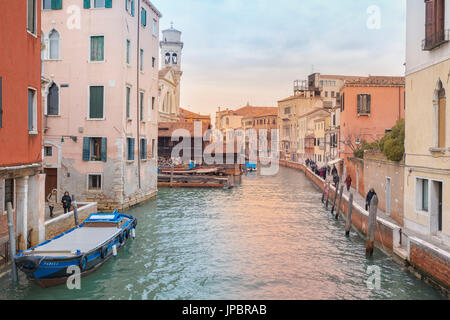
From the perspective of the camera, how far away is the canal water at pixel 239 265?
9531mm

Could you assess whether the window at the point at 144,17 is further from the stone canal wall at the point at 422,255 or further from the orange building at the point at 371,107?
the stone canal wall at the point at 422,255

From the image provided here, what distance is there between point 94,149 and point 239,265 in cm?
1017

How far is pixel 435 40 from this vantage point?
34.3 feet

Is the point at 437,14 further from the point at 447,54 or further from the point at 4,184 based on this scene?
the point at 4,184

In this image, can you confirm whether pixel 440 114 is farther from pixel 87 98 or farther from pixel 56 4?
pixel 56 4

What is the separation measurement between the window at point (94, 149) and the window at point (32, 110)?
811 centimetres

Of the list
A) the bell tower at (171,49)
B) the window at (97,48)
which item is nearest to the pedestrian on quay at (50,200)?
the window at (97,48)

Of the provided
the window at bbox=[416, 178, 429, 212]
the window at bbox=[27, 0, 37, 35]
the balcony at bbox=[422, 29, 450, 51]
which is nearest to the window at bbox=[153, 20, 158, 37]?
the window at bbox=[27, 0, 37, 35]

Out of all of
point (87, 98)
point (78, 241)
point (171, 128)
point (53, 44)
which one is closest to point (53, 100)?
point (87, 98)

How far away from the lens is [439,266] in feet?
28.5
